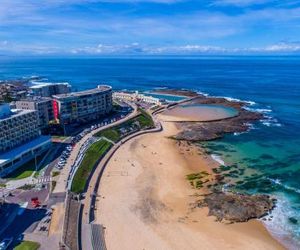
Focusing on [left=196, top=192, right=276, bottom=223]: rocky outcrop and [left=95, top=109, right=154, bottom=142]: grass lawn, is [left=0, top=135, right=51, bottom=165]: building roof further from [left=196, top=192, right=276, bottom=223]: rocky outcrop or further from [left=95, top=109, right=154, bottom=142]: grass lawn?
[left=196, top=192, right=276, bottom=223]: rocky outcrop

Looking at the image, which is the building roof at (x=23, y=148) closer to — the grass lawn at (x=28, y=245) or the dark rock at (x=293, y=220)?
the grass lawn at (x=28, y=245)

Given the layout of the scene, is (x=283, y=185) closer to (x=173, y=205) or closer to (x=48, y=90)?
(x=173, y=205)

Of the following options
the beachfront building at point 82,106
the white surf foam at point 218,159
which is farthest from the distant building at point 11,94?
the white surf foam at point 218,159

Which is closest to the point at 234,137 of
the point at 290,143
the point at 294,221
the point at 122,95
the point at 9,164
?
the point at 290,143

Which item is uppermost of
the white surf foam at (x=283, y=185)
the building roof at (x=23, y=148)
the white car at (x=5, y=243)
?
the building roof at (x=23, y=148)

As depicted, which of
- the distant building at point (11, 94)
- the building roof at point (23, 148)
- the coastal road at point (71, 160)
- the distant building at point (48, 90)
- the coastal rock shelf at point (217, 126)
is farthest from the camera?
the distant building at point (11, 94)

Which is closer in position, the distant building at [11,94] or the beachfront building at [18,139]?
the beachfront building at [18,139]
